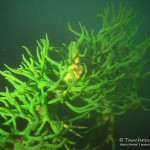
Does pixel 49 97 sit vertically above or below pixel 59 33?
below

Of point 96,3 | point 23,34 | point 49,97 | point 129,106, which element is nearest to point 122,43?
point 129,106

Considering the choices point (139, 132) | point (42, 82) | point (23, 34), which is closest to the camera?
point (42, 82)

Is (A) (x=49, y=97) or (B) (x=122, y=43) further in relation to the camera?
(B) (x=122, y=43)

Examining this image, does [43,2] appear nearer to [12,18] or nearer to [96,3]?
[96,3]

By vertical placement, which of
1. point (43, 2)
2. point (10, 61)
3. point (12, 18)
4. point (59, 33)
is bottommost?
point (10, 61)

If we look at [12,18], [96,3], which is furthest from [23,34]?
[96,3]

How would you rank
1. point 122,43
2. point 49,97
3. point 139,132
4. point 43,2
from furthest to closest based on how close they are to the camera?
point 43,2 → point 139,132 → point 122,43 → point 49,97
